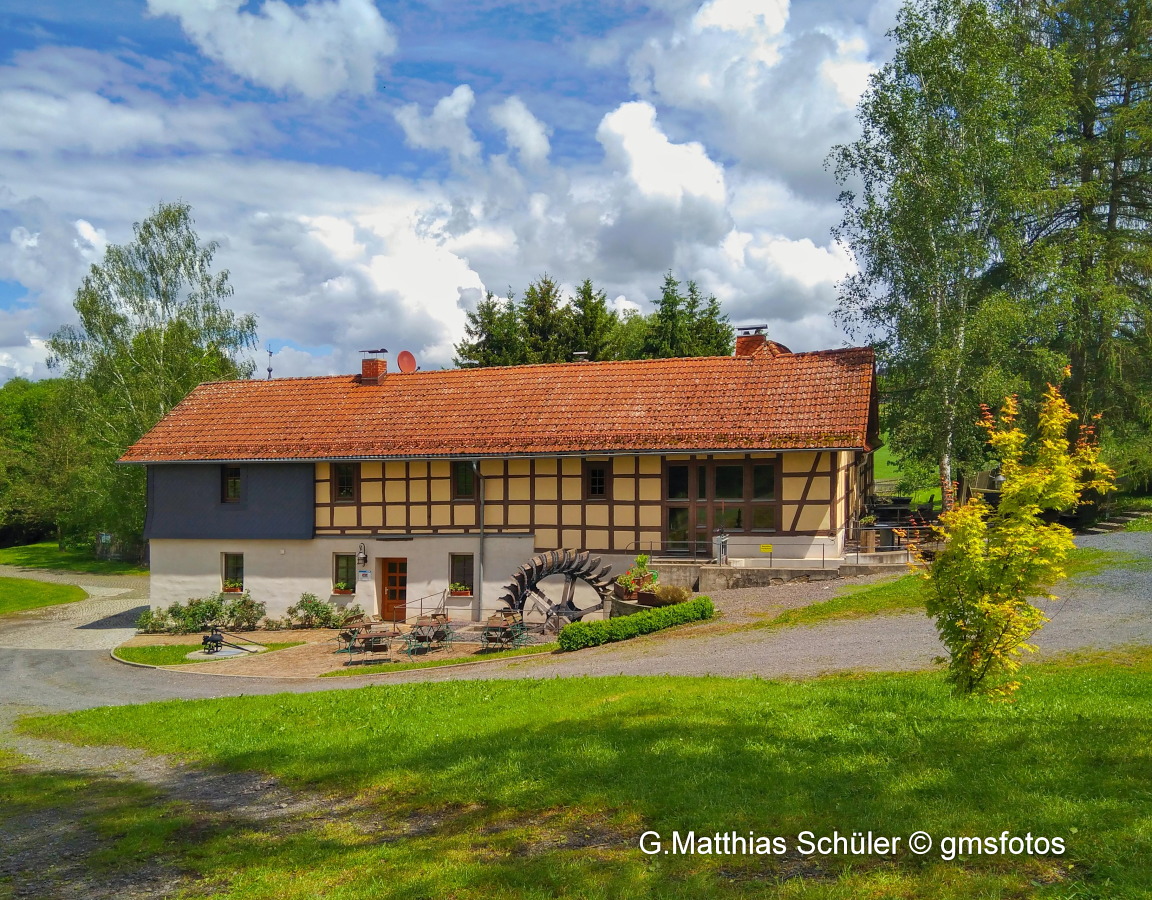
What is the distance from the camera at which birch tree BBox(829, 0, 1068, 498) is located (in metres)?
25.8

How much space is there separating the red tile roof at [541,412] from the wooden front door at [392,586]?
11.0 feet

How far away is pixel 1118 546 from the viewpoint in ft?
71.2

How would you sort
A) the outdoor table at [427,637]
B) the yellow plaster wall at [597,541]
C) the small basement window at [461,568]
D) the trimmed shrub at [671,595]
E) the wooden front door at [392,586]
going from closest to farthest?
the trimmed shrub at [671,595]
the outdoor table at [427,637]
the yellow plaster wall at [597,541]
the small basement window at [461,568]
the wooden front door at [392,586]

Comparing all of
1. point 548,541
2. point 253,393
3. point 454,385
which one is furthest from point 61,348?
point 548,541

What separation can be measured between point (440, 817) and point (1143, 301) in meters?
28.1

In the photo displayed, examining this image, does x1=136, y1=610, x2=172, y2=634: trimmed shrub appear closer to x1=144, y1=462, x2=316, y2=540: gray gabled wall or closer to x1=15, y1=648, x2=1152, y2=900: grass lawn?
x1=144, y1=462, x2=316, y2=540: gray gabled wall

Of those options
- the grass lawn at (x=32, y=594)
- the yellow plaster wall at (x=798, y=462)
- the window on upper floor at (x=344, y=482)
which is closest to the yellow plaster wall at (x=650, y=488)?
the yellow plaster wall at (x=798, y=462)

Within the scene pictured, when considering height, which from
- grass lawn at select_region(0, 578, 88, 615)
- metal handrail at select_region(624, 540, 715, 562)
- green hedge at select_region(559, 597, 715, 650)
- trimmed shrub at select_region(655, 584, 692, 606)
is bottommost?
grass lawn at select_region(0, 578, 88, 615)

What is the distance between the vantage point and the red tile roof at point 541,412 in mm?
24625

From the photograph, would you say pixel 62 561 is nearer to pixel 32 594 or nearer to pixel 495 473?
pixel 32 594

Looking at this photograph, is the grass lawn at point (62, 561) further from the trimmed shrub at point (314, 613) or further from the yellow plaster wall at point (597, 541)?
the yellow plaster wall at point (597, 541)

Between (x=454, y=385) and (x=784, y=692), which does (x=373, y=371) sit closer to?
(x=454, y=385)

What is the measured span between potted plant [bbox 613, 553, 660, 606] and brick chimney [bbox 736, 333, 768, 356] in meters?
8.30

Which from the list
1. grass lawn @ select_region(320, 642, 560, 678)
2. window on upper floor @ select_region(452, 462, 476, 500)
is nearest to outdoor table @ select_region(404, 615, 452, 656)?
grass lawn @ select_region(320, 642, 560, 678)
